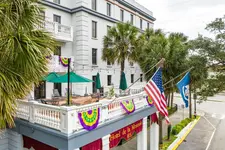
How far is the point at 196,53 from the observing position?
10.4 meters

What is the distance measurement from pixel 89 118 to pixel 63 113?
3.18ft

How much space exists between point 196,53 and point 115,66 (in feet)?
42.0

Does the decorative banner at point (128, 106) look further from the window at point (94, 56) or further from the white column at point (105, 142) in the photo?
the window at point (94, 56)

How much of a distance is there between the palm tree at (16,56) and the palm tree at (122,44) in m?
12.3

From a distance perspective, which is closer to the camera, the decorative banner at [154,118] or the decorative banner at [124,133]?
the decorative banner at [124,133]

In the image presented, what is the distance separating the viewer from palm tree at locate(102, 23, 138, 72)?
17719mm

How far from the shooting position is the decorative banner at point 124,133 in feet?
26.2

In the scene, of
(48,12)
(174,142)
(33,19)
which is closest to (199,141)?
(174,142)

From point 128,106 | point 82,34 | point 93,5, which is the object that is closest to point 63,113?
point 128,106

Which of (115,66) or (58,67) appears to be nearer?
(58,67)

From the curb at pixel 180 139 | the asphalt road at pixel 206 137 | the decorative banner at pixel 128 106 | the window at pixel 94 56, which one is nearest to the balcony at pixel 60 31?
the window at pixel 94 56

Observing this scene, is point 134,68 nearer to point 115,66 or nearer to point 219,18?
point 115,66

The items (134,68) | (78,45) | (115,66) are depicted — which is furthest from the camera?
(134,68)

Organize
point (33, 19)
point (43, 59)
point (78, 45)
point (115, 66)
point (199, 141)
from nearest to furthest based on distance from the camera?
1. point (43, 59)
2. point (33, 19)
3. point (199, 141)
4. point (78, 45)
5. point (115, 66)
